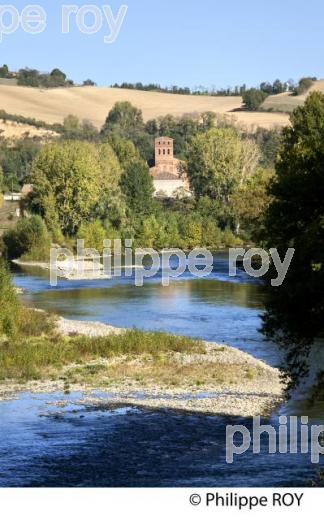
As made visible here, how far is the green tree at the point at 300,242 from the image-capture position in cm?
2116

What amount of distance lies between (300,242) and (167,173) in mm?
127530

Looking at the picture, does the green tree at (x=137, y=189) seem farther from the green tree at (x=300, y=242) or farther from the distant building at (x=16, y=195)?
the green tree at (x=300, y=242)

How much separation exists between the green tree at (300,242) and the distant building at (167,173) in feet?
325

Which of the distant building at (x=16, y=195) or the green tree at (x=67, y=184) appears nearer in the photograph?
the green tree at (x=67, y=184)

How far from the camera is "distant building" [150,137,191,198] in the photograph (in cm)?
13475

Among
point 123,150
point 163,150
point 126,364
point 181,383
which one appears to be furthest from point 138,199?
point 181,383

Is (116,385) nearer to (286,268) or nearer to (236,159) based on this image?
(286,268)

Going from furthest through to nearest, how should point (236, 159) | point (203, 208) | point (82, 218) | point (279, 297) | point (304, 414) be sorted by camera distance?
1. point (236, 159)
2. point (203, 208)
3. point (82, 218)
4. point (304, 414)
5. point (279, 297)

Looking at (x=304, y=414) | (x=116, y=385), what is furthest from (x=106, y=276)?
(x=304, y=414)

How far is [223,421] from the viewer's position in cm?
2573

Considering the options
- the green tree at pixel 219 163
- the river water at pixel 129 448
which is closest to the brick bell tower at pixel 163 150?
the green tree at pixel 219 163

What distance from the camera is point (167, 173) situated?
149m

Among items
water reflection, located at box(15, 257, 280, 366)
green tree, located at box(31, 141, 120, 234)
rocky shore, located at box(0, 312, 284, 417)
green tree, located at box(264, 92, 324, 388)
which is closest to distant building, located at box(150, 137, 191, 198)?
green tree, located at box(31, 141, 120, 234)
